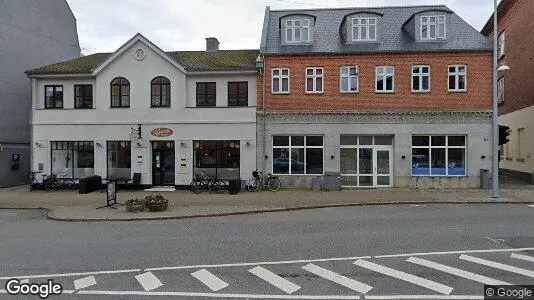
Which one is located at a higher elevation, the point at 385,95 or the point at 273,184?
the point at 385,95

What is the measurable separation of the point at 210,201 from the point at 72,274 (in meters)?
8.70

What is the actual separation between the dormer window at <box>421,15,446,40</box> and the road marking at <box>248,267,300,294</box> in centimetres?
1740

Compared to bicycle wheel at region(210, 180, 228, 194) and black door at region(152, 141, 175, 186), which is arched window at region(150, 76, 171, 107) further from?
bicycle wheel at region(210, 180, 228, 194)

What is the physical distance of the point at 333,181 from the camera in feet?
59.2

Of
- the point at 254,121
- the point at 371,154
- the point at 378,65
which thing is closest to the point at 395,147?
the point at 371,154

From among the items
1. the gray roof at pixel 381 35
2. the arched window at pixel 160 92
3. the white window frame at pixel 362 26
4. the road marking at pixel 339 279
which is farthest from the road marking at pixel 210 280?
the white window frame at pixel 362 26

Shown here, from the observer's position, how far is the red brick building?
60.3 ft

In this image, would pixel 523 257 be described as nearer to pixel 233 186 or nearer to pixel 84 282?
pixel 84 282

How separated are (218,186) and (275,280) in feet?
41.6

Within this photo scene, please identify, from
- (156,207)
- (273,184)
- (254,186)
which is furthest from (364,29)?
(156,207)

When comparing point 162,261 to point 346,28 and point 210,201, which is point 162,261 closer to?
point 210,201

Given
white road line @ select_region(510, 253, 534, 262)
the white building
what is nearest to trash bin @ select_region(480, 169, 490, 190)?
the white building

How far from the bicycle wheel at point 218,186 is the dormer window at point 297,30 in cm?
878

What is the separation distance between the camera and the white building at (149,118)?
19016mm
